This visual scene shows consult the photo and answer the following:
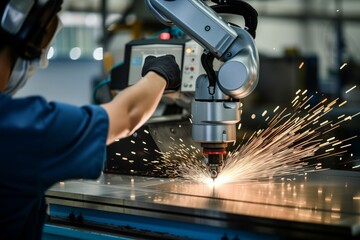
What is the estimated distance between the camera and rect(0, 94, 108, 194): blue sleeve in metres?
1.61

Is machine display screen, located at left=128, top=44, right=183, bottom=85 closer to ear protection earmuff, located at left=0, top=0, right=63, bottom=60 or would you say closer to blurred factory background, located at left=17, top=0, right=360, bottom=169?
ear protection earmuff, located at left=0, top=0, right=63, bottom=60

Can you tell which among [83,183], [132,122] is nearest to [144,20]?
[83,183]

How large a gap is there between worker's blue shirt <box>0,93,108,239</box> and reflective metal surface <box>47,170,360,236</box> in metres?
0.50

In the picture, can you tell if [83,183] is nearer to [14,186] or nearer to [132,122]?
[132,122]

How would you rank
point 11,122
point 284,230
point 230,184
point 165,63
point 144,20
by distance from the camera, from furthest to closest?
point 144,20
point 230,184
point 165,63
point 284,230
point 11,122

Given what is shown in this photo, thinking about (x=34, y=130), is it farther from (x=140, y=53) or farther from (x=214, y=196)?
(x=140, y=53)

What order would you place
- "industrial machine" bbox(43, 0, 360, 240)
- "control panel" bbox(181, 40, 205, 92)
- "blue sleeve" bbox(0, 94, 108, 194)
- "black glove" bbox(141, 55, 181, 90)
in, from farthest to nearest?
"control panel" bbox(181, 40, 205, 92) → "black glove" bbox(141, 55, 181, 90) → "industrial machine" bbox(43, 0, 360, 240) → "blue sleeve" bbox(0, 94, 108, 194)

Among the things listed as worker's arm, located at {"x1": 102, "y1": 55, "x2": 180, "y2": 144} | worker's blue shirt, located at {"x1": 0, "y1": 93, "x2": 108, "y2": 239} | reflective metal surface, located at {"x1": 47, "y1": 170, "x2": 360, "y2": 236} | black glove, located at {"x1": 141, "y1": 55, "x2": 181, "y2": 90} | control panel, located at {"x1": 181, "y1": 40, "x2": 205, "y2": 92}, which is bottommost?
reflective metal surface, located at {"x1": 47, "y1": 170, "x2": 360, "y2": 236}

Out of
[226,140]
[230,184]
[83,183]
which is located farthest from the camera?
[83,183]

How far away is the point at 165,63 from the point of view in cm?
212

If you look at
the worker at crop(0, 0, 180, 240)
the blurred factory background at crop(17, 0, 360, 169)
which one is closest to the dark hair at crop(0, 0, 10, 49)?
the worker at crop(0, 0, 180, 240)

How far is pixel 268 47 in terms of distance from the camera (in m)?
12.2

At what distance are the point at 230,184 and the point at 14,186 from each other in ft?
3.77

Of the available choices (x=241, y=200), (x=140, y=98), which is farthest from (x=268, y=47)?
(x=140, y=98)
